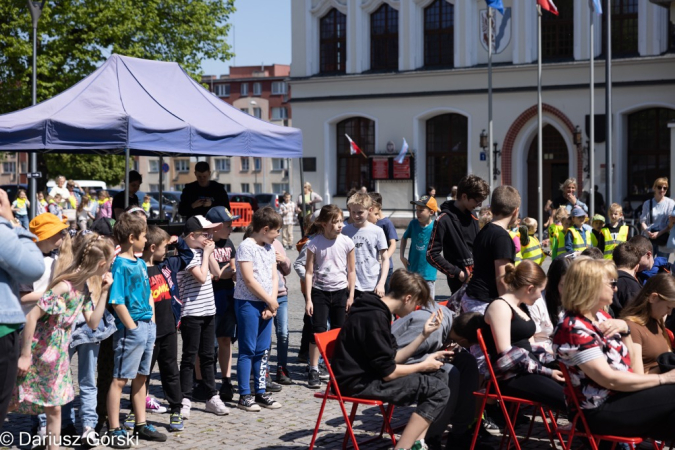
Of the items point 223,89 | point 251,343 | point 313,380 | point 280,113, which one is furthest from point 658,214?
point 223,89

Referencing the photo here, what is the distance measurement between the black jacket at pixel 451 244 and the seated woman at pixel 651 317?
84.6 inches

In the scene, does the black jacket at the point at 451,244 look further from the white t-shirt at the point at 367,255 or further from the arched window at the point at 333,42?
the arched window at the point at 333,42

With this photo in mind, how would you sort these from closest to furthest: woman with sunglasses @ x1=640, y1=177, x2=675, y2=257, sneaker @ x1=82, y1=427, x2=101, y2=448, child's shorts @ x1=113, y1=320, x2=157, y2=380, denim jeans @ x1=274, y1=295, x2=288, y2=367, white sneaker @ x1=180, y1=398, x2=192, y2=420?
sneaker @ x1=82, y1=427, x2=101, y2=448
child's shorts @ x1=113, y1=320, x2=157, y2=380
white sneaker @ x1=180, y1=398, x2=192, y2=420
denim jeans @ x1=274, y1=295, x2=288, y2=367
woman with sunglasses @ x1=640, y1=177, x2=675, y2=257

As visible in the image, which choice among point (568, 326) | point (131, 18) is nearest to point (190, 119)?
point (568, 326)

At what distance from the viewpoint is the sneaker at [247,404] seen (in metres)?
7.89

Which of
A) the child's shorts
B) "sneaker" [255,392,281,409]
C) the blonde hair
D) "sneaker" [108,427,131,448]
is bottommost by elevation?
"sneaker" [255,392,281,409]

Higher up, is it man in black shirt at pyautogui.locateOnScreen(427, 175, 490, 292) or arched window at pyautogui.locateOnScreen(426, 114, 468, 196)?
arched window at pyautogui.locateOnScreen(426, 114, 468, 196)

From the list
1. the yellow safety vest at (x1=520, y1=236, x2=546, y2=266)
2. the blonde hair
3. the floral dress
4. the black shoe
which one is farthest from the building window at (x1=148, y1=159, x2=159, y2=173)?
the blonde hair

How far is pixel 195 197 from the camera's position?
11516 mm

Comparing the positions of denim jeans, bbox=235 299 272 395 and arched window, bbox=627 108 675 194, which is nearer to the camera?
denim jeans, bbox=235 299 272 395

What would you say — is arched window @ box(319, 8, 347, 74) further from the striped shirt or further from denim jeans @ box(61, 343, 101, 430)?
denim jeans @ box(61, 343, 101, 430)

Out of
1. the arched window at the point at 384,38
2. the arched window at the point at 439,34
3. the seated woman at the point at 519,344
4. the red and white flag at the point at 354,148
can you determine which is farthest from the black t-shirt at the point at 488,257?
the arched window at the point at 384,38

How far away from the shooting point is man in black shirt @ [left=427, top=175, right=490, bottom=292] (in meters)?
8.20

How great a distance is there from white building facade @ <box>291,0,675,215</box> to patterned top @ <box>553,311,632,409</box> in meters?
28.6
